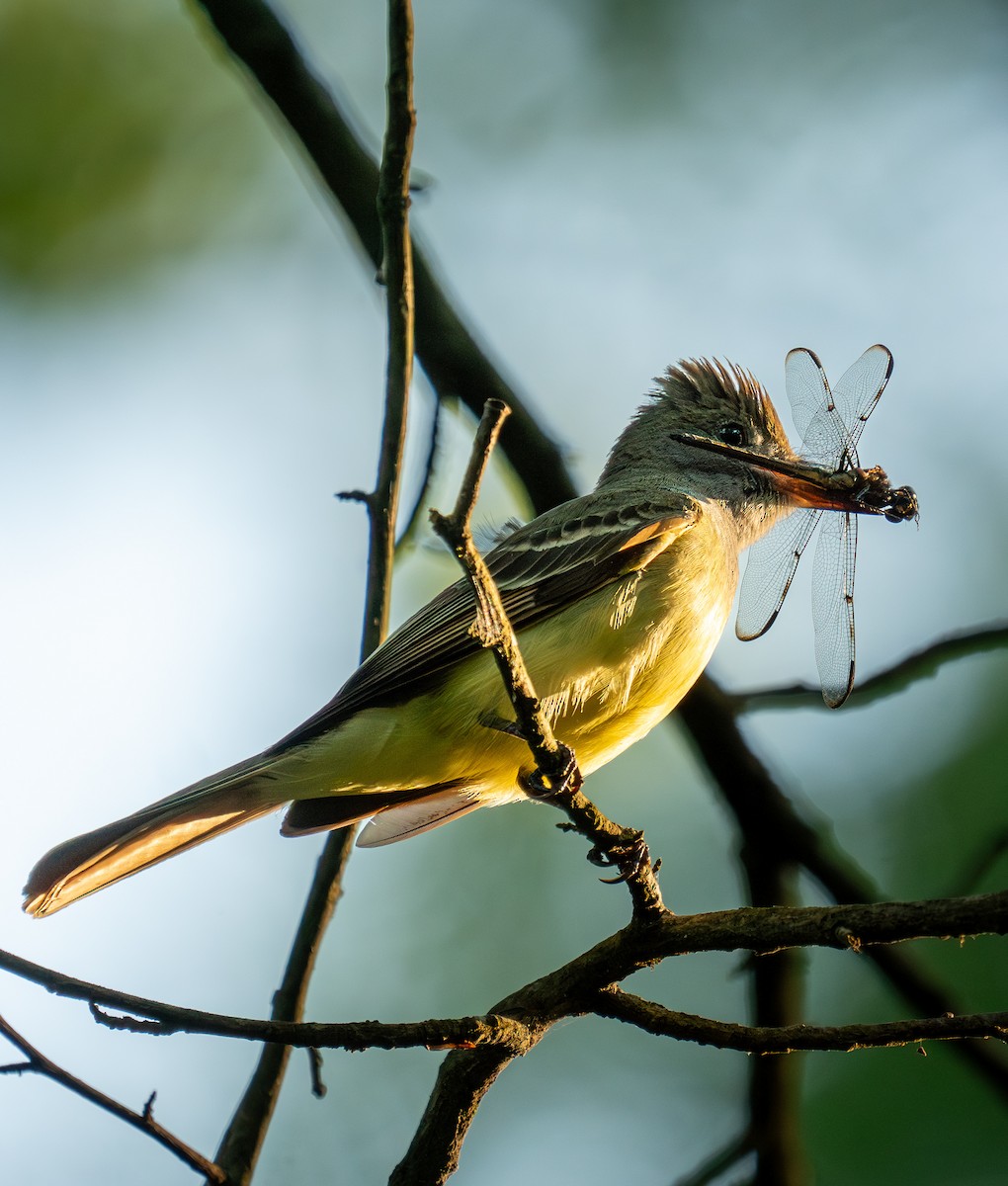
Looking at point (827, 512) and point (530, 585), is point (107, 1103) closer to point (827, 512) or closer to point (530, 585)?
point (530, 585)

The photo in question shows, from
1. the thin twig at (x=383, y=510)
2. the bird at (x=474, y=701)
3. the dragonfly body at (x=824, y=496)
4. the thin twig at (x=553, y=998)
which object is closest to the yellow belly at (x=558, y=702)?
the bird at (x=474, y=701)

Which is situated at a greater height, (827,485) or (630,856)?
(827,485)

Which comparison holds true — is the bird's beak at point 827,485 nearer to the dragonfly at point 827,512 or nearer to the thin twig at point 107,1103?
the dragonfly at point 827,512

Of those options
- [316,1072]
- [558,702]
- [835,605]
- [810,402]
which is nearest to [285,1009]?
[316,1072]

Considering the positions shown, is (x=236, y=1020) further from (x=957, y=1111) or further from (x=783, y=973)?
(x=957, y=1111)

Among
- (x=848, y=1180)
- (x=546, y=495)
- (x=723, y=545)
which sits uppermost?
(x=546, y=495)

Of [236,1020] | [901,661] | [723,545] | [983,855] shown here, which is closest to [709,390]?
[723,545]

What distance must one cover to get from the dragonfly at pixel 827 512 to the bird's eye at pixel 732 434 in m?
0.48

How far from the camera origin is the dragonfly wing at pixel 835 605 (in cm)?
492

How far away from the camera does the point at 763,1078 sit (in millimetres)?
4930

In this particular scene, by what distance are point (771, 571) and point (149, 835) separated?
126 inches

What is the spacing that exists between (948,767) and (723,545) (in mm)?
2661

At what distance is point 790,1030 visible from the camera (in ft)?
9.98

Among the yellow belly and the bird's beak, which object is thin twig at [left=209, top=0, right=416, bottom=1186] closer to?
the yellow belly
